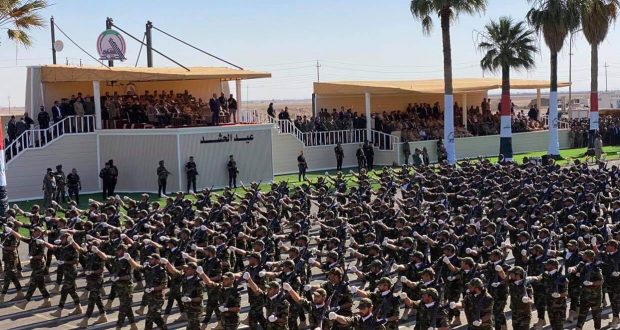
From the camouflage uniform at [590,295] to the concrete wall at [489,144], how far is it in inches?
1070

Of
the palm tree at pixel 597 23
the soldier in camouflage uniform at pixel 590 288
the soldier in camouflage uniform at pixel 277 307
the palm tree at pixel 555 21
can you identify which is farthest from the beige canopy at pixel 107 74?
the soldier in camouflage uniform at pixel 590 288

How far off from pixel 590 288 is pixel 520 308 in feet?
4.54

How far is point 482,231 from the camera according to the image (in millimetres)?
16047

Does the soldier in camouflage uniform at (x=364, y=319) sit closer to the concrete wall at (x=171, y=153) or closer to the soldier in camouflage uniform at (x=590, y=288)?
the soldier in camouflage uniform at (x=590, y=288)

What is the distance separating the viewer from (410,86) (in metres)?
46.6

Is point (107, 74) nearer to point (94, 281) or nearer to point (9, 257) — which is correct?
point (9, 257)

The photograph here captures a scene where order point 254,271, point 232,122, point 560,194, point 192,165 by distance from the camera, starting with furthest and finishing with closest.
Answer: point 232,122
point 192,165
point 560,194
point 254,271

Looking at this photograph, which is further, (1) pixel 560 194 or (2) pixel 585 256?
(1) pixel 560 194

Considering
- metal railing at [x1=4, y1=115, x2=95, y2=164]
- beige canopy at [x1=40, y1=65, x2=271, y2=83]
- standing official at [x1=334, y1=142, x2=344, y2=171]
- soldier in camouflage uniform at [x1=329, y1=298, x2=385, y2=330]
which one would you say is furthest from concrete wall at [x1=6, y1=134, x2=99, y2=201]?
soldier in camouflage uniform at [x1=329, y1=298, x2=385, y2=330]

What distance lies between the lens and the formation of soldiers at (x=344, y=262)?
41.8 feet

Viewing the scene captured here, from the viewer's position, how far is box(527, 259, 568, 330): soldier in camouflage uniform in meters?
13.5

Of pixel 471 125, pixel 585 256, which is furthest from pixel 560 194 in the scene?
pixel 471 125

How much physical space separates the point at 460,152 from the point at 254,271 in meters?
31.8

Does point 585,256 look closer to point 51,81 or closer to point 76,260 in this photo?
point 76,260
